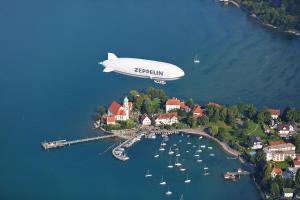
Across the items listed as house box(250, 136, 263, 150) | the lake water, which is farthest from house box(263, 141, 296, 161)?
the lake water

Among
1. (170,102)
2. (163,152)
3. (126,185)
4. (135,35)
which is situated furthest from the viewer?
(135,35)

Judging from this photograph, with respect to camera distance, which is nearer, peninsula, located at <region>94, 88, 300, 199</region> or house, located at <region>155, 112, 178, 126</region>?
peninsula, located at <region>94, 88, 300, 199</region>

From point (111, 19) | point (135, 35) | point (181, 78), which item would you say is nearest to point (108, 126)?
point (181, 78)

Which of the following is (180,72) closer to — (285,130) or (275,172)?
(285,130)

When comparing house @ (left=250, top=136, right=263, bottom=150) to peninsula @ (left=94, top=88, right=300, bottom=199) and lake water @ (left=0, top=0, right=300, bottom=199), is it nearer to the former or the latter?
peninsula @ (left=94, top=88, right=300, bottom=199)

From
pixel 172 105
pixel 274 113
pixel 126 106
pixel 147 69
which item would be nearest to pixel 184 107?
pixel 172 105

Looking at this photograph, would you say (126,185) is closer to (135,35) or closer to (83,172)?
(83,172)
